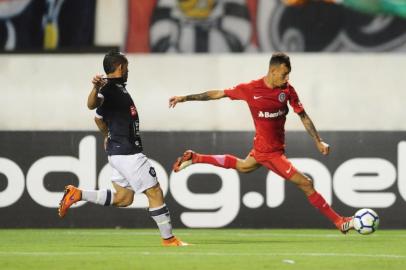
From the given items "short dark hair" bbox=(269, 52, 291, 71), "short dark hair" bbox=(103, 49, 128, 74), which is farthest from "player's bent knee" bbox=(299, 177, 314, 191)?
"short dark hair" bbox=(103, 49, 128, 74)

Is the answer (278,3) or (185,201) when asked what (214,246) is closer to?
(185,201)

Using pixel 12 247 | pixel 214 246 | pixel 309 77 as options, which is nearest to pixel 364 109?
pixel 309 77

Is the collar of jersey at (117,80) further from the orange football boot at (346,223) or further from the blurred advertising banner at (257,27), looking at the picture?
the blurred advertising banner at (257,27)

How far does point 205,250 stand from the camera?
10898 mm

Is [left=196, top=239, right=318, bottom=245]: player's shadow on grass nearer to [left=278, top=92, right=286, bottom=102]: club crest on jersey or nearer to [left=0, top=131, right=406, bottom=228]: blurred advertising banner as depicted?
[left=278, top=92, right=286, bottom=102]: club crest on jersey

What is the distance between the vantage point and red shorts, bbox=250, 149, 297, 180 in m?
12.5

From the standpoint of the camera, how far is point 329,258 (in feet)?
33.0

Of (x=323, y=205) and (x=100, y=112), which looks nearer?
(x=100, y=112)

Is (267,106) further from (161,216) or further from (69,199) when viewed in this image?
(69,199)

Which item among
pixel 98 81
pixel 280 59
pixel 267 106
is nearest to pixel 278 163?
pixel 267 106

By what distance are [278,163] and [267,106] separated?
23.8 inches

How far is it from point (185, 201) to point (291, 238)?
7.17ft

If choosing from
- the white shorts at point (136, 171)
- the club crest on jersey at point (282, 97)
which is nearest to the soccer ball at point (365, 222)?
the club crest on jersey at point (282, 97)

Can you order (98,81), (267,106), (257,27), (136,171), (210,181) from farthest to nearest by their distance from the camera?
(257,27)
(210,181)
(267,106)
(136,171)
(98,81)
